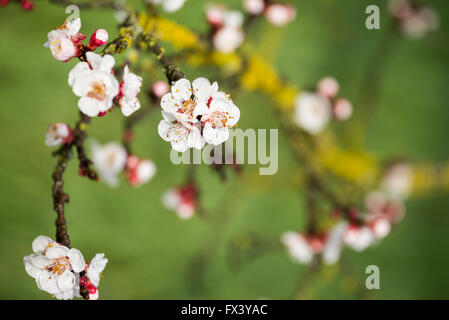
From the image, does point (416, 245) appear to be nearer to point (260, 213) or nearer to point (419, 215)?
point (419, 215)

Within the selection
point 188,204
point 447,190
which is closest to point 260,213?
point 188,204

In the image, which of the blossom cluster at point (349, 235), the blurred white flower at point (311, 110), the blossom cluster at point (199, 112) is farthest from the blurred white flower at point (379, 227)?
the blossom cluster at point (199, 112)

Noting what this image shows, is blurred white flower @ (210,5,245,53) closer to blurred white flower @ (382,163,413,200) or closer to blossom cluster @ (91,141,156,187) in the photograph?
blossom cluster @ (91,141,156,187)

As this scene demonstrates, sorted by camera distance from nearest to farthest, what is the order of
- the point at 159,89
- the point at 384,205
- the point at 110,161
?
1. the point at 159,89
2. the point at 110,161
3. the point at 384,205

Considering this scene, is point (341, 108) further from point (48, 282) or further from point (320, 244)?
point (48, 282)

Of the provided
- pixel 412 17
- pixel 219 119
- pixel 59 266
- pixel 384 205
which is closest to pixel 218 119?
pixel 219 119

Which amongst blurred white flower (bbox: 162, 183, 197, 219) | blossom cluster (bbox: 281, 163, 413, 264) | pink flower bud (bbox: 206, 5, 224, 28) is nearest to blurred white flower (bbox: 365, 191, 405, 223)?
blossom cluster (bbox: 281, 163, 413, 264)
